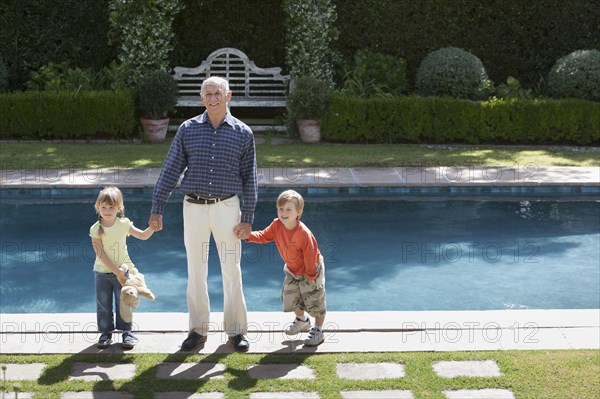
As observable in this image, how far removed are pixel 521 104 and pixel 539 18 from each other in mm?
2686

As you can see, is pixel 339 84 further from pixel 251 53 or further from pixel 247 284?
pixel 247 284

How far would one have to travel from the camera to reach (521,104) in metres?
15.4

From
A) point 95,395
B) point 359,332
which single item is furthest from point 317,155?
point 95,395

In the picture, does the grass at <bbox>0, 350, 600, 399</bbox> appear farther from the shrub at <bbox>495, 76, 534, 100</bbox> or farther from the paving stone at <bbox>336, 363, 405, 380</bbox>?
the shrub at <bbox>495, 76, 534, 100</bbox>

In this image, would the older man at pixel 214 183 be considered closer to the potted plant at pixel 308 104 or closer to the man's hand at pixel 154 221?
the man's hand at pixel 154 221

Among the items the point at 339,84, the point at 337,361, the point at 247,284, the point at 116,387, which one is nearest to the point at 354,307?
the point at 247,284

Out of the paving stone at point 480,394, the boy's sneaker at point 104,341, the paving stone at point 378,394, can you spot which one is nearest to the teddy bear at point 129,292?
the boy's sneaker at point 104,341

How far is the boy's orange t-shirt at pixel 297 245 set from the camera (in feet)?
21.1

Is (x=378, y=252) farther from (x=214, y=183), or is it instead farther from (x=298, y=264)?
(x=214, y=183)

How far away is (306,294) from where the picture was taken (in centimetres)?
656

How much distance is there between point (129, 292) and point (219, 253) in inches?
24.9

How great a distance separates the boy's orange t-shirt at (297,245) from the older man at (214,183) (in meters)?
0.21

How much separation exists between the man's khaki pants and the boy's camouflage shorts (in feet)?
1.04

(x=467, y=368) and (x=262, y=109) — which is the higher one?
(x=262, y=109)
